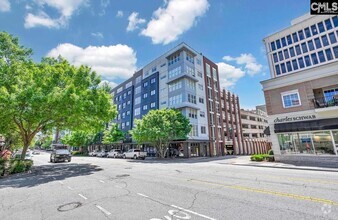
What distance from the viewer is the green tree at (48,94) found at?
1422 centimetres

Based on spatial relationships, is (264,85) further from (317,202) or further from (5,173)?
(5,173)

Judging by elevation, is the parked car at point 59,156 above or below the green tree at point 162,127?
below

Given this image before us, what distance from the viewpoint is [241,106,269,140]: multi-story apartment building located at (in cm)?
6124

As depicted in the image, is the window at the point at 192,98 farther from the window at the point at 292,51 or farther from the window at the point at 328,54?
the window at the point at 328,54

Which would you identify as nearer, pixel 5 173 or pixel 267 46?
pixel 5 173

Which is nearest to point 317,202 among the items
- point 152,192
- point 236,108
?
point 152,192

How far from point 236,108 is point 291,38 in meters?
22.9

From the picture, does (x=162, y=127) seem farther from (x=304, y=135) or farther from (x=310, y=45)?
(x=310, y=45)

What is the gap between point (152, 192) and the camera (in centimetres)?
838

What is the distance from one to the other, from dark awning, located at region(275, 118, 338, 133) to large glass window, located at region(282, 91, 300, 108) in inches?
87.7

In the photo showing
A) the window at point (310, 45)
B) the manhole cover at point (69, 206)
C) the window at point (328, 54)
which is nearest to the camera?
the manhole cover at point (69, 206)

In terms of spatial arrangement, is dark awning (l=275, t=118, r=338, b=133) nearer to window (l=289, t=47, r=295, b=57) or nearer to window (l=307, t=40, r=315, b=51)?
window (l=307, t=40, r=315, b=51)

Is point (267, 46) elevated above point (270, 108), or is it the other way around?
point (267, 46)

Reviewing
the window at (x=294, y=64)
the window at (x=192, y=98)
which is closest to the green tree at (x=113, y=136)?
the window at (x=192, y=98)
